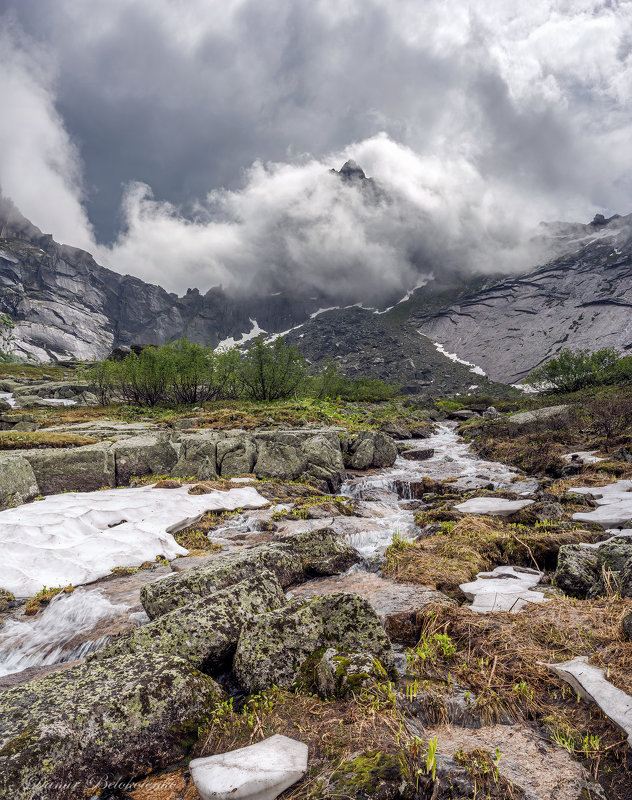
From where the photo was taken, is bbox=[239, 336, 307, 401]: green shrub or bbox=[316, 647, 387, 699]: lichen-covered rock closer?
bbox=[316, 647, 387, 699]: lichen-covered rock

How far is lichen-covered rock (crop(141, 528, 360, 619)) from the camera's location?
530cm

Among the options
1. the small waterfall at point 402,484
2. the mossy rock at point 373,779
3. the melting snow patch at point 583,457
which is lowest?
the small waterfall at point 402,484

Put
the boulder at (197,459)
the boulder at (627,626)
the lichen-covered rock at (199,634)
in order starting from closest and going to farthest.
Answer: the boulder at (627,626) < the lichen-covered rock at (199,634) < the boulder at (197,459)

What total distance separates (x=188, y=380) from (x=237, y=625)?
39.6 meters

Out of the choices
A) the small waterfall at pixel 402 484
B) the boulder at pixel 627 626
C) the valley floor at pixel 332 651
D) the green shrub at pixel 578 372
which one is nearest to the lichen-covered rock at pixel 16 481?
the valley floor at pixel 332 651

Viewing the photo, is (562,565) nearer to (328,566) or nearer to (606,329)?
(328,566)

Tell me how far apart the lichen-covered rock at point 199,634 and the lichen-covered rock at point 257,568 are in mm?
762

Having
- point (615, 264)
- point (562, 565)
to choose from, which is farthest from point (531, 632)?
point (615, 264)

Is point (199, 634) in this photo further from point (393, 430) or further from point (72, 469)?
point (393, 430)

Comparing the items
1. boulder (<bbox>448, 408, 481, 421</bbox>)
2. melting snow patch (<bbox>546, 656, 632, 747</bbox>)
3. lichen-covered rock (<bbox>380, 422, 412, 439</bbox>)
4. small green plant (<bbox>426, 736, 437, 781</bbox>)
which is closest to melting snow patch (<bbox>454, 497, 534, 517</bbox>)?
melting snow patch (<bbox>546, 656, 632, 747</bbox>)

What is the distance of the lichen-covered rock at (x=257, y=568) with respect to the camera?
530 centimetres

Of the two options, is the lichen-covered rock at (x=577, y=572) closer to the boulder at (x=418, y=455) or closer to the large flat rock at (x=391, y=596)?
the large flat rock at (x=391, y=596)

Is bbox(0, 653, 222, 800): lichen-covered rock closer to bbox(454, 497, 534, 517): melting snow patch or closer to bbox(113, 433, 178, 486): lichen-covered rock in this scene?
bbox(454, 497, 534, 517): melting snow patch

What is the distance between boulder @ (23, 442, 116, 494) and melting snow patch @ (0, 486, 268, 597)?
2.27 m
